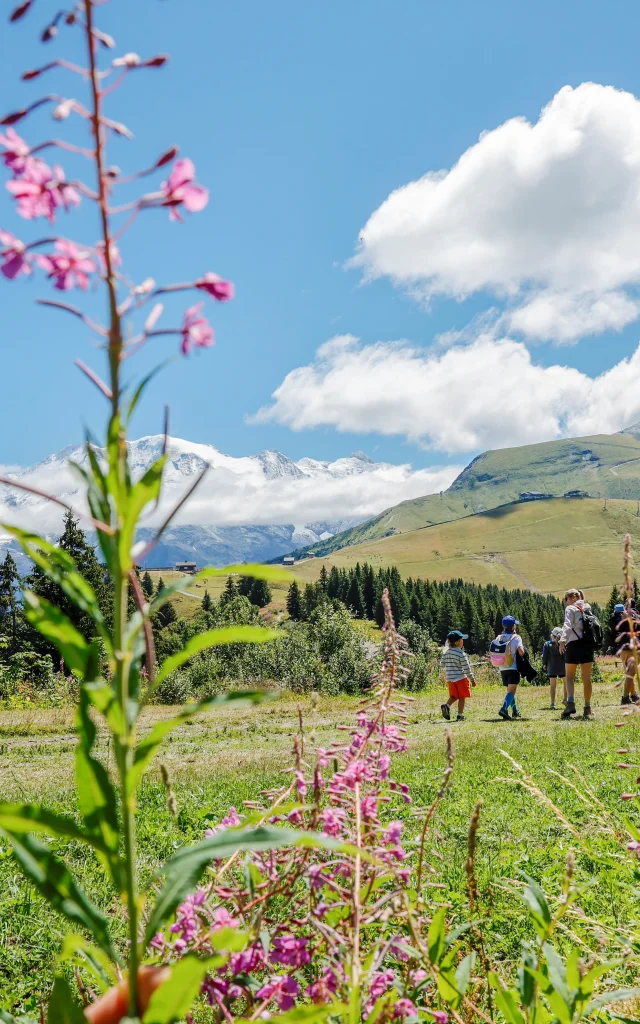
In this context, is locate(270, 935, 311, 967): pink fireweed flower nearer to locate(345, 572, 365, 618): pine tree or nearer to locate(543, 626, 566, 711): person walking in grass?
locate(543, 626, 566, 711): person walking in grass

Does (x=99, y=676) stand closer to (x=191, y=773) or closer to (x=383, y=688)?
(x=383, y=688)

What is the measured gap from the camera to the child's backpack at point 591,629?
12484 millimetres

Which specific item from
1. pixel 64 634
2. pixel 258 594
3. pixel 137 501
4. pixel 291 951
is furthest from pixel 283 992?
pixel 258 594

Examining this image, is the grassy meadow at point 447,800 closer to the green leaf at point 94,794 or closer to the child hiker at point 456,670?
the child hiker at point 456,670

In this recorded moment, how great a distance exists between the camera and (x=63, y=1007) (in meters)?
1.08

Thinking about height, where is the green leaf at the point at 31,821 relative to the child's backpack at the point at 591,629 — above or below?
above

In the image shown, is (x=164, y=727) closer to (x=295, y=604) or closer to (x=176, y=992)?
(x=176, y=992)

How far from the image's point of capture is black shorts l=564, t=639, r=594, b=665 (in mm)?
12680

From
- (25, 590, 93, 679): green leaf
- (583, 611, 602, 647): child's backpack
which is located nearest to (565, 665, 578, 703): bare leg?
(583, 611, 602, 647): child's backpack

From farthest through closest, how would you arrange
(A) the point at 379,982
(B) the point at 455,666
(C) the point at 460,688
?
(C) the point at 460,688 < (B) the point at 455,666 < (A) the point at 379,982

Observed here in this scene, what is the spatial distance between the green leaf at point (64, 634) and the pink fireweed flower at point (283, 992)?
3.19 ft

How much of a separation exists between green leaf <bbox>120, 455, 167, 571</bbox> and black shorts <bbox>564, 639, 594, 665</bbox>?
12.9m

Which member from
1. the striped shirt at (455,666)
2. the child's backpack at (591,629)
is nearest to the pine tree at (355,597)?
the striped shirt at (455,666)

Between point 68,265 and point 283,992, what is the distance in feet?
5.34
